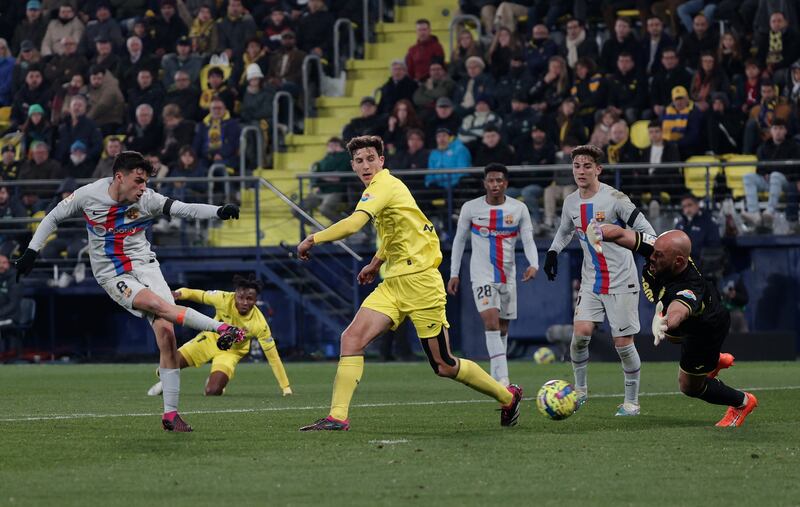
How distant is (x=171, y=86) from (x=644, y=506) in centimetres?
2354

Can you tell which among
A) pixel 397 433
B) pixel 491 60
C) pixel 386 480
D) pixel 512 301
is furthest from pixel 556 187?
pixel 386 480

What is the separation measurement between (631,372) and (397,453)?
12.5ft

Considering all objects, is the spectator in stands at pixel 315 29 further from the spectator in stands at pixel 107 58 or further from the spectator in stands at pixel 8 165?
the spectator in stands at pixel 8 165

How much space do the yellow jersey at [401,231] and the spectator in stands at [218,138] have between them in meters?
16.6

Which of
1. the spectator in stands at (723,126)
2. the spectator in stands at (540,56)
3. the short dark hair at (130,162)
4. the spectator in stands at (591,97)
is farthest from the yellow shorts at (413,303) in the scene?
the spectator in stands at (540,56)

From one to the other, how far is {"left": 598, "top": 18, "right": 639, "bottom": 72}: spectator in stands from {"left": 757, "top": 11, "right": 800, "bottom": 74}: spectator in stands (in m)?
2.05

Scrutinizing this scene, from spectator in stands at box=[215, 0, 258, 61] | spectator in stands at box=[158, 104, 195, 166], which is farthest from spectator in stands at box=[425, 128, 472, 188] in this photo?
spectator in stands at box=[215, 0, 258, 61]

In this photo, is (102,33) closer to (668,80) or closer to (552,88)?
(552,88)

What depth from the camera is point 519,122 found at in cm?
2466

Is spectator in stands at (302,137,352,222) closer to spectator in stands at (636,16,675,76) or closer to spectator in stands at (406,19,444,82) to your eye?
spectator in stands at (406,19,444,82)

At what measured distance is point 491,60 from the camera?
85.8 ft

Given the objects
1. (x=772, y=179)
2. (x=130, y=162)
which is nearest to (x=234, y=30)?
(x=772, y=179)

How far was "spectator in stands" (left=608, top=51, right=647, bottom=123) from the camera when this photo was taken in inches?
958

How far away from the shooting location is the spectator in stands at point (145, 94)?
1146 inches
